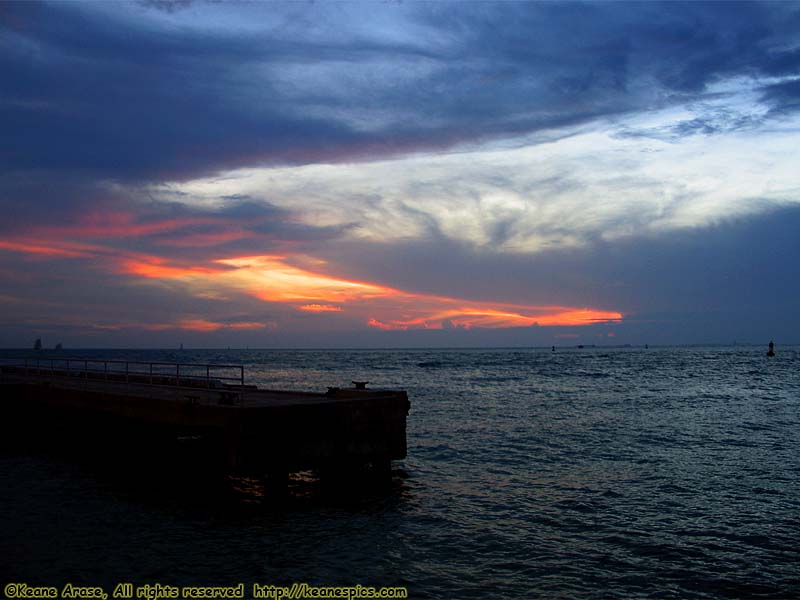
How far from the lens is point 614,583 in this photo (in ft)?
37.9

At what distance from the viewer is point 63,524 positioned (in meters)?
14.8

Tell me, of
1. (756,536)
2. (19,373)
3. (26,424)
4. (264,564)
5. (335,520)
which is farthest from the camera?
(19,373)

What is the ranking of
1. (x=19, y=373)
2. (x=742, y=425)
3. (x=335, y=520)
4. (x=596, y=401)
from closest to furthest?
(x=335, y=520) → (x=742, y=425) → (x=19, y=373) → (x=596, y=401)

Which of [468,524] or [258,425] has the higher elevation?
[258,425]

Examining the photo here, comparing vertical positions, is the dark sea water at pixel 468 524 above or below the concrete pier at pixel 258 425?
below

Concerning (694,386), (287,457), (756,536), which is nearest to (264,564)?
(287,457)

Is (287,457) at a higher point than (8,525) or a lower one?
higher

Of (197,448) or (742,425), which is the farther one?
(742,425)

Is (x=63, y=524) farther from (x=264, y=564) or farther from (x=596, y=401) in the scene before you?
(x=596, y=401)

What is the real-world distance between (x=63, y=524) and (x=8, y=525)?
1.16 meters

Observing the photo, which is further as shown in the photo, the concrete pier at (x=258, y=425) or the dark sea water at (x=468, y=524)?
the concrete pier at (x=258, y=425)

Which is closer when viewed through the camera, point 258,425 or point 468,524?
point 468,524

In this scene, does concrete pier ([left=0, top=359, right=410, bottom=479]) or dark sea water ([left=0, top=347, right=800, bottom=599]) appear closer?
dark sea water ([left=0, top=347, right=800, bottom=599])

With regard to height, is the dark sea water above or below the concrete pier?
below
